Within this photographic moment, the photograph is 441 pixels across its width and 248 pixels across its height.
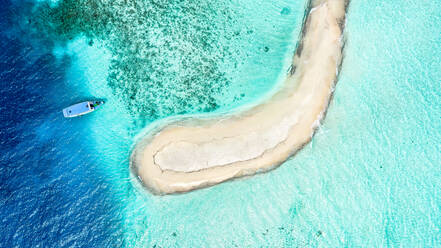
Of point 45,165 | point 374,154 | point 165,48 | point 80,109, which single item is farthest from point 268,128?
point 45,165

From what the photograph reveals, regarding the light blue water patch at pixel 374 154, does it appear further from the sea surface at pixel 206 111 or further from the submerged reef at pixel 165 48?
the submerged reef at pixel 165 48

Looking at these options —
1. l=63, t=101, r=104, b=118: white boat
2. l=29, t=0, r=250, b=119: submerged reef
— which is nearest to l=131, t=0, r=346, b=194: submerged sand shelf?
l=29, t=0, r=250, b=119: submerged reef

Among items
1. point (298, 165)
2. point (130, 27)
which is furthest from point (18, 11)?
point (298, 165)

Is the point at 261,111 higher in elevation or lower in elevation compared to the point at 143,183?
higher

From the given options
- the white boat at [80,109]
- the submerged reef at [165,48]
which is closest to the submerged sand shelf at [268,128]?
the submerged reef at [165,48]

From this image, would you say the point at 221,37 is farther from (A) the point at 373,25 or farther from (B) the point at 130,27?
(A) the point at 373,25

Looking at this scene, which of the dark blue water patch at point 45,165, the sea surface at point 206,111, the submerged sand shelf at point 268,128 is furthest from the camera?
the dark blue water patch at point 45,165
